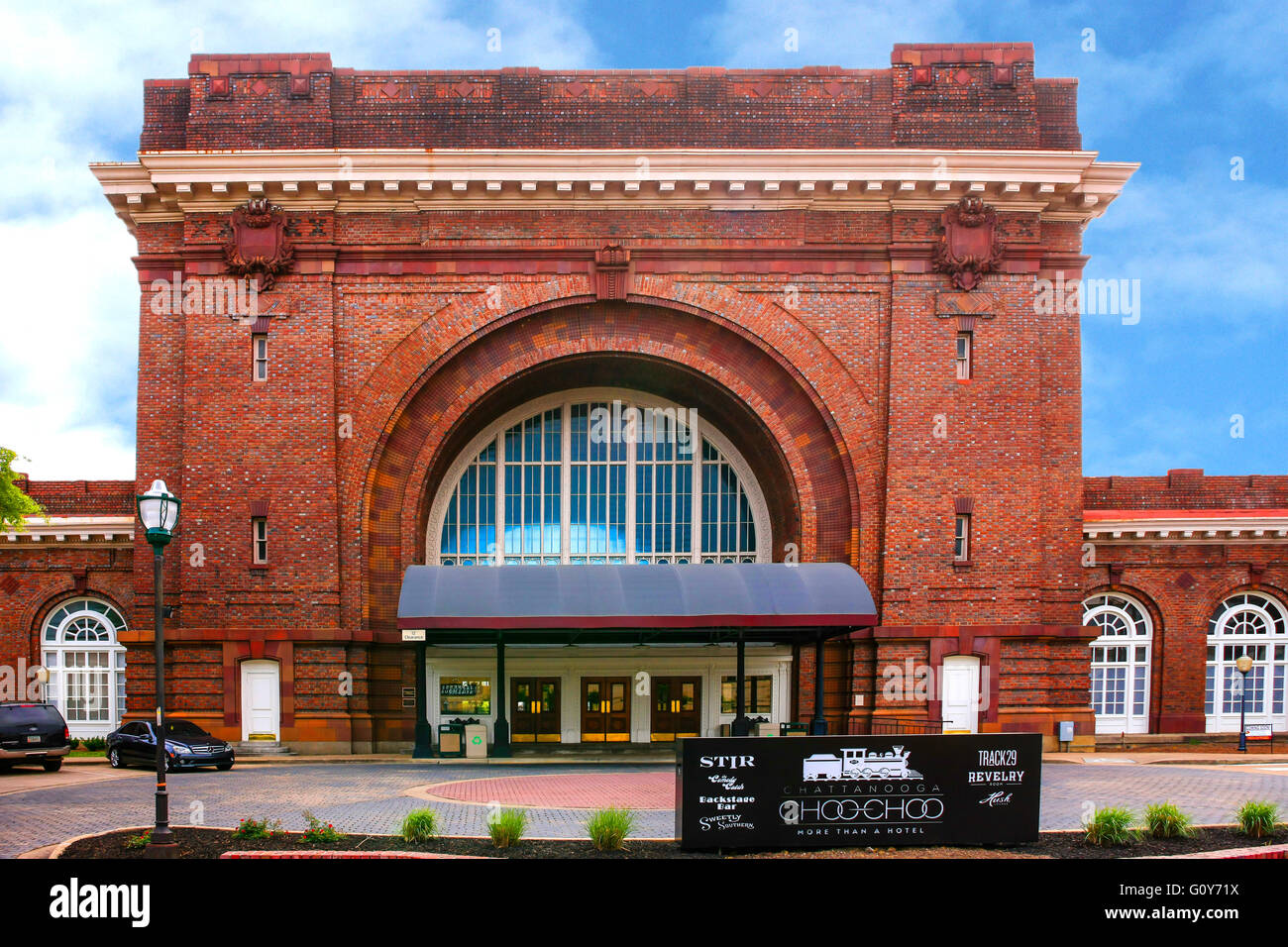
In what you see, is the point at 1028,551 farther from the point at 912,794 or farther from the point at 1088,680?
the point at 912,794

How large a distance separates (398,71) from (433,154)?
305cm

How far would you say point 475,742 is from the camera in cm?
2550

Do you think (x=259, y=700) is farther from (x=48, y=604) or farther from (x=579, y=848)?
(x=579, y=848)

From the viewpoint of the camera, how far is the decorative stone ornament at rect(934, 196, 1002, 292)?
1042 inches

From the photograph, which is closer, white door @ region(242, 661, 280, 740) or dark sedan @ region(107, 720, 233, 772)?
dark sedan @ region(107, 720, 233, 772)

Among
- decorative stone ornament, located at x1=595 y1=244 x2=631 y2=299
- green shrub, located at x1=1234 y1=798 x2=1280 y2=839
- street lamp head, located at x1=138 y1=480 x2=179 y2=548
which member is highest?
decorative stone ornament, located at x1=595 y1=244 x2=631 y2=299

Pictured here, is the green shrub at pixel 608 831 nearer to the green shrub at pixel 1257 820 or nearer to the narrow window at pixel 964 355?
the green shrub at pixel 1257 820

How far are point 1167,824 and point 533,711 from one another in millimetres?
18140

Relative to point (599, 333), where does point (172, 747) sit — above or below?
below

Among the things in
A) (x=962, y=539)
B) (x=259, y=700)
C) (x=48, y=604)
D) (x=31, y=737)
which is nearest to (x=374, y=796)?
(x=259, y=700)

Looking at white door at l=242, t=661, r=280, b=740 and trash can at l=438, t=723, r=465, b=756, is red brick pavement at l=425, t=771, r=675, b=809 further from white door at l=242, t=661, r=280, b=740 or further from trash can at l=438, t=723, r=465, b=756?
white door at l=242, t=661, r=280, b=740

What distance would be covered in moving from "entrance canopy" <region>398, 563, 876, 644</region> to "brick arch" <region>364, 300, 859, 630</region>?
245cm

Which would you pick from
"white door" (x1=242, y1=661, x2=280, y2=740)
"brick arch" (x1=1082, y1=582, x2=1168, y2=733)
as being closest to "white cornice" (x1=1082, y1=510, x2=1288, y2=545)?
"brick arch" (x1=1082, y1=582, x2=1168, y2=733)

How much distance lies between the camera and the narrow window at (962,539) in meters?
26.3
